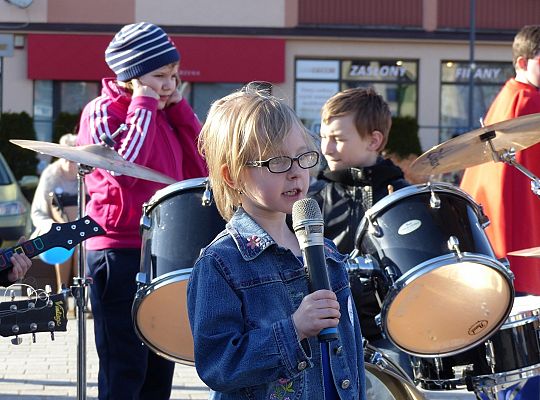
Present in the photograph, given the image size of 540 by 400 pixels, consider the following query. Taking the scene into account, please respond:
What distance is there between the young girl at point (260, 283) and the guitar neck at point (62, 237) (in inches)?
64.5

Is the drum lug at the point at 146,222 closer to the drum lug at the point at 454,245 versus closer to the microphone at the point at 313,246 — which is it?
the drum lug at the point at 454,245

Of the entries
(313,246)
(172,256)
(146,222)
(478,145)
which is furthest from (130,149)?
(313,246)

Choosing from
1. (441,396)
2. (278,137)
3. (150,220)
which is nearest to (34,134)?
(441,396)

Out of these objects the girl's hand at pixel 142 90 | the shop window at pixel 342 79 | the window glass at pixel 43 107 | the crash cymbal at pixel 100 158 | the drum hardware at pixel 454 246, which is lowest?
the drum hardware at pixel 454 246

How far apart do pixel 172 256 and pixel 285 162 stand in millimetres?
1598

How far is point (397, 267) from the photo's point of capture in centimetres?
420

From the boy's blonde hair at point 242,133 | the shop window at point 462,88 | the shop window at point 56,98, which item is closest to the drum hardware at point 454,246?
the boy's blonde hair at point 242,133

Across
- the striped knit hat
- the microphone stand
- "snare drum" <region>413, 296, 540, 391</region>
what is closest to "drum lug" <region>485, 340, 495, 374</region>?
"snare drum" <region>413, 296, 540, 391</region>

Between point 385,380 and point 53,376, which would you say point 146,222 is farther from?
point 53,376

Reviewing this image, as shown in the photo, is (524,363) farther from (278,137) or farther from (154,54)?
(278,137)

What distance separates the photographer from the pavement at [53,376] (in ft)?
20.7

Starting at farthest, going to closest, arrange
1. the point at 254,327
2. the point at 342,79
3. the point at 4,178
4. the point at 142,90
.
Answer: the point at 342,79, the point at 4,178, the point at 142,90, the point at 254,327

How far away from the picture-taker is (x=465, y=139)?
4.55 metres

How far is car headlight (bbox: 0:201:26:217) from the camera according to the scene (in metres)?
12.0
